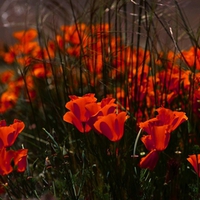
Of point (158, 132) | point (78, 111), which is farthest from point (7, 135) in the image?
point (158, 132)

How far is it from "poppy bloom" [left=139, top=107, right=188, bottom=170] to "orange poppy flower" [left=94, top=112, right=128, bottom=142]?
0.06 m

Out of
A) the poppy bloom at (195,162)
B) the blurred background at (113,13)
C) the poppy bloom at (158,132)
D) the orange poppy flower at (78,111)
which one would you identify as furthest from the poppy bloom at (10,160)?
the blurred background at (113,13)

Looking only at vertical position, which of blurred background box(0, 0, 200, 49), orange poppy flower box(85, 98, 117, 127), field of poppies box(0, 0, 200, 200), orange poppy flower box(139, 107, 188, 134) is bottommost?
field of poppies box(0, 0, 200, 200)

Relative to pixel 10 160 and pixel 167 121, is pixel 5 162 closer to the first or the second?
pixel 10 160

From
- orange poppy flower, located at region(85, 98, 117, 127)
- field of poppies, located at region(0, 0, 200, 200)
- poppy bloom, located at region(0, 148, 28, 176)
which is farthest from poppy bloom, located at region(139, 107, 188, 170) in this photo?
poppy bloom, located at region(0, 148, 28, 176)

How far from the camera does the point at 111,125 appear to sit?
5.60 ft

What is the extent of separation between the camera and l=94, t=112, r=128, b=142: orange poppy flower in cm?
170

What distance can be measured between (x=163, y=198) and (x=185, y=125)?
1.11ft

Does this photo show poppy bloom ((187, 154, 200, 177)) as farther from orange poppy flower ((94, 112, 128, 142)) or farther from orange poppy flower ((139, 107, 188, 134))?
orange poppy flower ((94, 112, 128, 142))

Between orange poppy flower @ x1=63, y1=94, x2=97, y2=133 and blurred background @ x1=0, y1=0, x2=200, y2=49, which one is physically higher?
blurred background @ x1=0, y1=0, x2=200, y2=49

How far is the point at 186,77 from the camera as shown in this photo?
2361mm

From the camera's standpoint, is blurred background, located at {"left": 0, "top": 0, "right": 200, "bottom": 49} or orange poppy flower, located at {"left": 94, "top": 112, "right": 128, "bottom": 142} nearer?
orange poppy flower, located at {"left": 94, "top": 112, "right": 128, "bottom": 142}

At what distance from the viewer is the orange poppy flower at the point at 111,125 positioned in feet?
5.57

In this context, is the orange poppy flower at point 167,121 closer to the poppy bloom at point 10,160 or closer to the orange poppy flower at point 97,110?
the orange poppy flower at point 97,110
